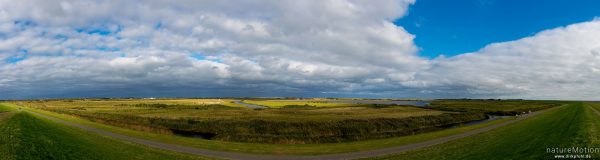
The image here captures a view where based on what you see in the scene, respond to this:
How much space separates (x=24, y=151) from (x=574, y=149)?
Answer: 26698 millimetres

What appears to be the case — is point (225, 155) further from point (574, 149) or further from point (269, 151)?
point (574, 149)

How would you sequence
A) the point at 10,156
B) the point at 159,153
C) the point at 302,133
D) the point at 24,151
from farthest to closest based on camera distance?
the point at 302,133 < the point at 159,153 < the point at 24,151 < the point at 10,156

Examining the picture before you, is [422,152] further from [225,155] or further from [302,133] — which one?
[302,133]

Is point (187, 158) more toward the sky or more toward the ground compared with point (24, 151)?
more toward the ground

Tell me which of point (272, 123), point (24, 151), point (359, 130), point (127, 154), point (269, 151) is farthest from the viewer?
point (272, 123)

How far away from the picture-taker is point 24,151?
51.0 ft

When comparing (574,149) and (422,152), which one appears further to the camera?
(422,152)

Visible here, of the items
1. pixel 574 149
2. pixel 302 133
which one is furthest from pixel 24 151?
pixel 302 133

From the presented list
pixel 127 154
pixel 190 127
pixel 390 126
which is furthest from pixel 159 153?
pixel 390 126

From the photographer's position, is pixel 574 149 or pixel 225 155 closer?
pixel 574 149

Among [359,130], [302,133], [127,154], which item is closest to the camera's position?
[127,154]

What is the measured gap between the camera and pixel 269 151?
3259 centimetres

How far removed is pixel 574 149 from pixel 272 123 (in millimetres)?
53956

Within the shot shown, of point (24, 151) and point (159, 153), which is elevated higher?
point (24, 151)
